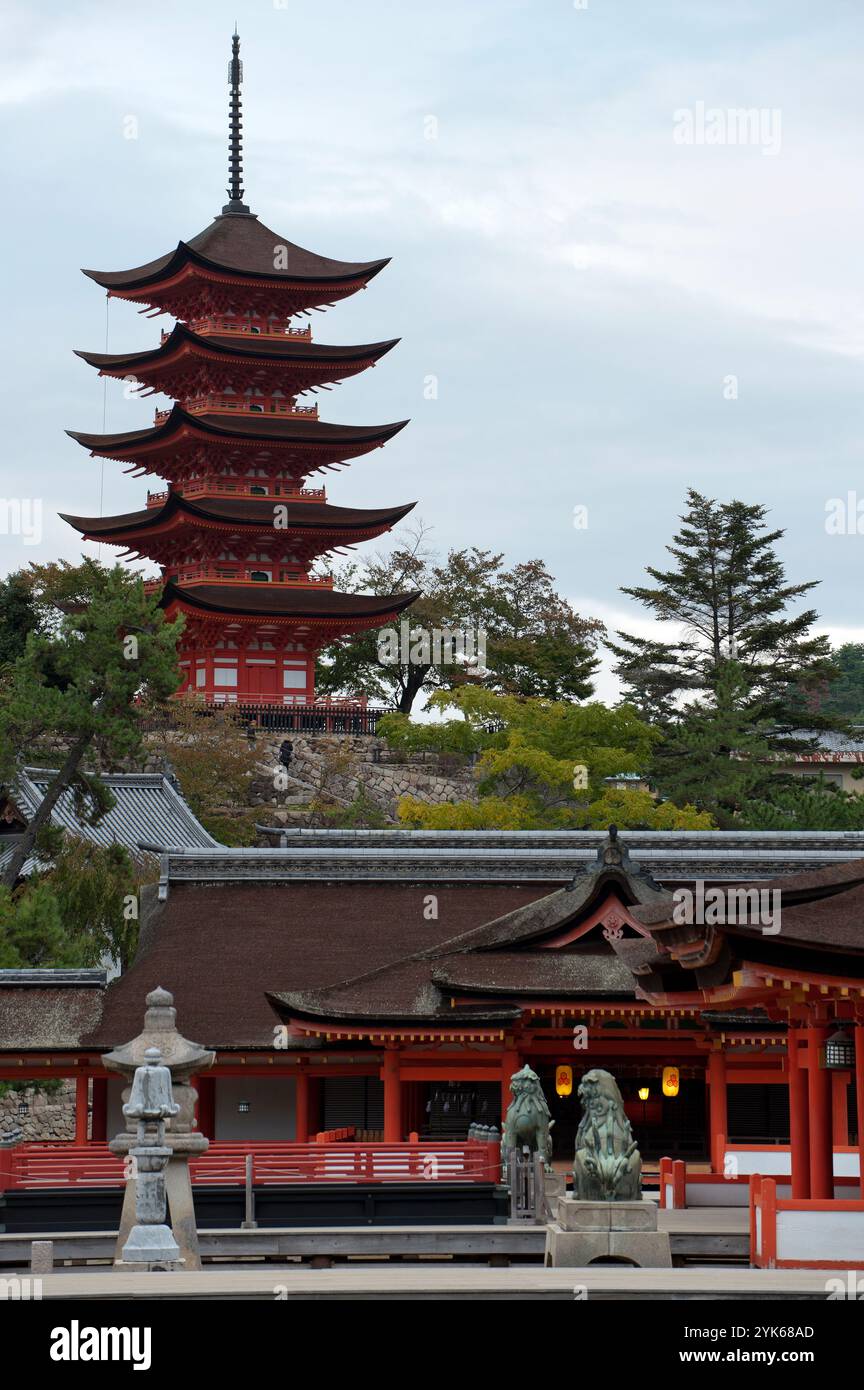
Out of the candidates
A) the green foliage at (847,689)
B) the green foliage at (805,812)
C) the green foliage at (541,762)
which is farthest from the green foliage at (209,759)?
the green foliage at (847,689)

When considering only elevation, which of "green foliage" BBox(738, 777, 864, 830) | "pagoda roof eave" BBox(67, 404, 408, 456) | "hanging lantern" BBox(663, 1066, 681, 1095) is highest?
"pagoda roof eave" BBox(67, 404, 408, 456)

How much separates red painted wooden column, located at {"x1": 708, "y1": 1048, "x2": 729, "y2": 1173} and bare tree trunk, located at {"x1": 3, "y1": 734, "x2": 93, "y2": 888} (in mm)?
15224

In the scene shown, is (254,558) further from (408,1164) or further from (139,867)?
(408,1164)

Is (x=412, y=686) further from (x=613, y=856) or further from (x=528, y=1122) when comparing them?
(x=528, y=1122)

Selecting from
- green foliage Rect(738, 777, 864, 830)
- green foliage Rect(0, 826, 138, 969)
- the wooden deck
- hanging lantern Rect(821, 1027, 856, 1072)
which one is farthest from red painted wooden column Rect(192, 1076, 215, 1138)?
green foliage Rect(738, 777, 864, 830)

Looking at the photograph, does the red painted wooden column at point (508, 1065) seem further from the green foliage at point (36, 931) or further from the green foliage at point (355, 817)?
the green foliage at point (355, 817)

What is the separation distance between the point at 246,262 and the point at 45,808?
33.0m

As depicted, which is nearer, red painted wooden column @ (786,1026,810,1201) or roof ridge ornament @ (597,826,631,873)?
red painted wooden column @ (786,1026,810,1201)

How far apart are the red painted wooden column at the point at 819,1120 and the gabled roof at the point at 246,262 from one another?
167 feet

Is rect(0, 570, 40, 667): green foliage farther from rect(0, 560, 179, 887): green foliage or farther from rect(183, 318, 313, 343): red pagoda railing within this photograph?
rect(0, 560, 179, 887): green foliage

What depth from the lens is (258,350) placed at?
2635 inches

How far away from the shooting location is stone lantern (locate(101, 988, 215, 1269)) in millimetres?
20688

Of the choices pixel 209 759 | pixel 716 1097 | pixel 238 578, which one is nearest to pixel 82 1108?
pixel 716 1097
